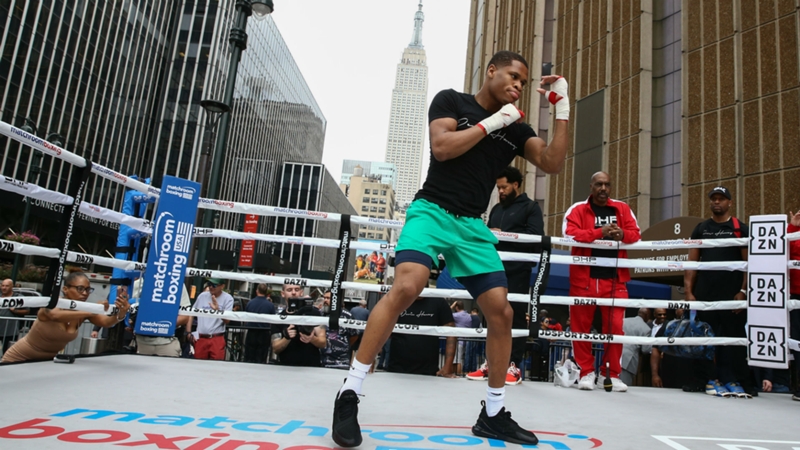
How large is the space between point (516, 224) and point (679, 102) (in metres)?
13.9

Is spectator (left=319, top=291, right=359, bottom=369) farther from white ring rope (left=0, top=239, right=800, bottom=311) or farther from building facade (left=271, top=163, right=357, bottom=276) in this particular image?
building facade (left=271, top=163, right=357, bottom=276)

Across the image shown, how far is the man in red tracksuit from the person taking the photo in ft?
14.8

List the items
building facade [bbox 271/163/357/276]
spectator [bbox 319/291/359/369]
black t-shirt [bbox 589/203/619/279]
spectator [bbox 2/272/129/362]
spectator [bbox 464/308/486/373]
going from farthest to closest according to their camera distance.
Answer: building facade [bbox 271/163/357/276], spectator [bbox 464/308/486/373], spectator [bbox 319/291/359/369], black t-shirt [bbox 589/203/619/279], spectator [bbox 2/272/129/362]

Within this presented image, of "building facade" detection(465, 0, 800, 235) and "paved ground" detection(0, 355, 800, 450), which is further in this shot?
"building facade" detection(465, 0, 800, 235)

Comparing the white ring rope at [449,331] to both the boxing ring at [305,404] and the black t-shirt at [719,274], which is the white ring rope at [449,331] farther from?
the black t-shirt at [719,274]

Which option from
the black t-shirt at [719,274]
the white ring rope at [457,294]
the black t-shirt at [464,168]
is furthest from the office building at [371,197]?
the black t-shirt at [464,168]

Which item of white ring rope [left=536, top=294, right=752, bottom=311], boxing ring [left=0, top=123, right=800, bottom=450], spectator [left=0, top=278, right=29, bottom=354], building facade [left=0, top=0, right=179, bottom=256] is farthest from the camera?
building facade [left=0, top=0, right=179, bottom=256]

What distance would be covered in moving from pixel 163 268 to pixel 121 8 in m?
42.7

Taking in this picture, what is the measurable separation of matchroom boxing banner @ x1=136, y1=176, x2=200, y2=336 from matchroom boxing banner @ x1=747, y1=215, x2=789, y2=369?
15.8 ft

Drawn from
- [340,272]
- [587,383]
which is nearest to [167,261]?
[340,272]

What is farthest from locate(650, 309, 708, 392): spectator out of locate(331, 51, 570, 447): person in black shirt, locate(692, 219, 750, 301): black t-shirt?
locate(331, 51, 570, 447): person in black shirt

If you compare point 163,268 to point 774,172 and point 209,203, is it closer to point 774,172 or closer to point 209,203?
point 209,203

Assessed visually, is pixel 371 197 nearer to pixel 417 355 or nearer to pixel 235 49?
pixel 235 49

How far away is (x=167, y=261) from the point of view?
4.46m
